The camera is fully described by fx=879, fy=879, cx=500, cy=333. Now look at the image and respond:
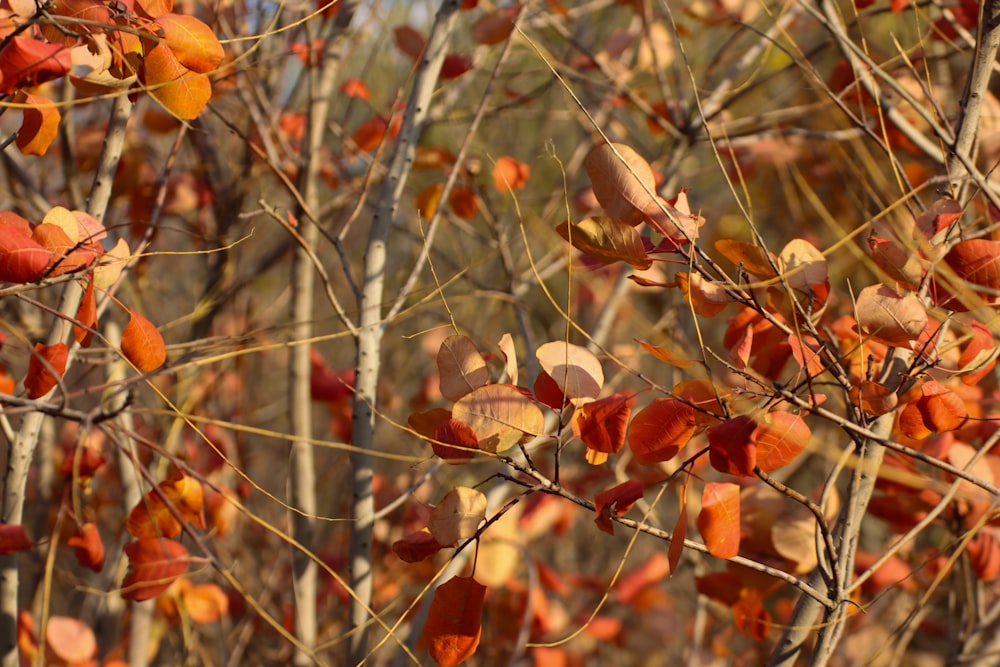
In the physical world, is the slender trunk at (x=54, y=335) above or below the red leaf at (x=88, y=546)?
above

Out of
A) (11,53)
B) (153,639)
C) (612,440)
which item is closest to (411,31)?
(11,53)

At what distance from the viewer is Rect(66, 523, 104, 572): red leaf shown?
995 mm

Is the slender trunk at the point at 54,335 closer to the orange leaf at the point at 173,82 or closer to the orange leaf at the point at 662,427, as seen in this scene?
the orange leaf at the point at 173,82

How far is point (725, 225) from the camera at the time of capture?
2227 millimetres

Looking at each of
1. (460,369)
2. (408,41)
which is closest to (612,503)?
(460,369)

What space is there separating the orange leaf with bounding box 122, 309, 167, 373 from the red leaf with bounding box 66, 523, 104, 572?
1.01 ft

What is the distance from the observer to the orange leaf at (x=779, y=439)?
70 centimetres

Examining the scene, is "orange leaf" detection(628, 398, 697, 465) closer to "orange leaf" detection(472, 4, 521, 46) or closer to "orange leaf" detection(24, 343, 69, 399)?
"orange leaf" detection(24, 343, 69, 399)

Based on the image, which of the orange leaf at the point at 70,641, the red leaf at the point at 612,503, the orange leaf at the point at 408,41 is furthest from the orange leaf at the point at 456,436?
the orange leaf at the point at 408,41

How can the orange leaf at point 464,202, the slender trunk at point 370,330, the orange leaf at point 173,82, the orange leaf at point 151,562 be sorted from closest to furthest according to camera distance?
the orange leaf at point 173,82 < the orange leaf at point 151,562 < the slender trunk at point 370,330 < the orange leaf at point 464,202

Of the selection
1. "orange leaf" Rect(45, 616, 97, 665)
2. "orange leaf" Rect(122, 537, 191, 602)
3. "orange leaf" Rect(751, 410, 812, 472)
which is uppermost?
"orange leaf" Rect(751, 410, 812, 472)

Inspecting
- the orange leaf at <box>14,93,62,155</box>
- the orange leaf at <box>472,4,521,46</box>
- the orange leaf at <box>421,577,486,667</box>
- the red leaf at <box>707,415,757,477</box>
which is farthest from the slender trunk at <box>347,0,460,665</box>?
the red leaf at <box>707,415,757,477</box>

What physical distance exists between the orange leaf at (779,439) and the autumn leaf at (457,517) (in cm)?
23

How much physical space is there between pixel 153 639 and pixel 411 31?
1.26 meters
